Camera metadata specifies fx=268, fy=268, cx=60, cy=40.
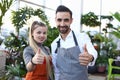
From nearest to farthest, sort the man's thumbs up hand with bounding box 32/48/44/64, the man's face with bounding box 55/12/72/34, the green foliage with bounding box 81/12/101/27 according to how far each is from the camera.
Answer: the man's thumbs up hand with bounding box 32/48/44/64, the man's face with bounding box 55/12/72/34, the green foliage with bounding box 81/12/101/27

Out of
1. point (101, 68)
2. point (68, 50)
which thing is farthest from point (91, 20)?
point (68, 50)

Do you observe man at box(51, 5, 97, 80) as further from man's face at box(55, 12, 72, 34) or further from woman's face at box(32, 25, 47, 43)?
woman's face at box(32, 25, 47, 43)

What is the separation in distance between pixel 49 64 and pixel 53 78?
130 millimetres

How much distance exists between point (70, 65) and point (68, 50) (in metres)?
0.12

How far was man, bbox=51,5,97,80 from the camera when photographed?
193 centimetres

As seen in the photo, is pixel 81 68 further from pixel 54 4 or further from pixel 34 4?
pixel 54 4

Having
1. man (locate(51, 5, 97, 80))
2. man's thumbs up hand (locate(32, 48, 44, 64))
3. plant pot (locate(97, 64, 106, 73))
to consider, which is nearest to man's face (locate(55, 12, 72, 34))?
man (locate(51, 5, 97, 80))

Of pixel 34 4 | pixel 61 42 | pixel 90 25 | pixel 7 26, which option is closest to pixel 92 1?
pixel 90 25

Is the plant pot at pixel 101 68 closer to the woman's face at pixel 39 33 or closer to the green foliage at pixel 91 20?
the green foliage at pixel 91 20

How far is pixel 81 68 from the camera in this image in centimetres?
194

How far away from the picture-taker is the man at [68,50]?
193 centimetres

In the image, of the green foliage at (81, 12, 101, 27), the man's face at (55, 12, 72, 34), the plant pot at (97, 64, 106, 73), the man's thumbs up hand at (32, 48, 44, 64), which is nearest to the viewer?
the man's thumbs up hand at (32, 48, 44, 64)

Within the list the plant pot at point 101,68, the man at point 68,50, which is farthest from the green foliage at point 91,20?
the man at point 68,50

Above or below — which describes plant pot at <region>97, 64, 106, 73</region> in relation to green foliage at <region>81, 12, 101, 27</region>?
below
